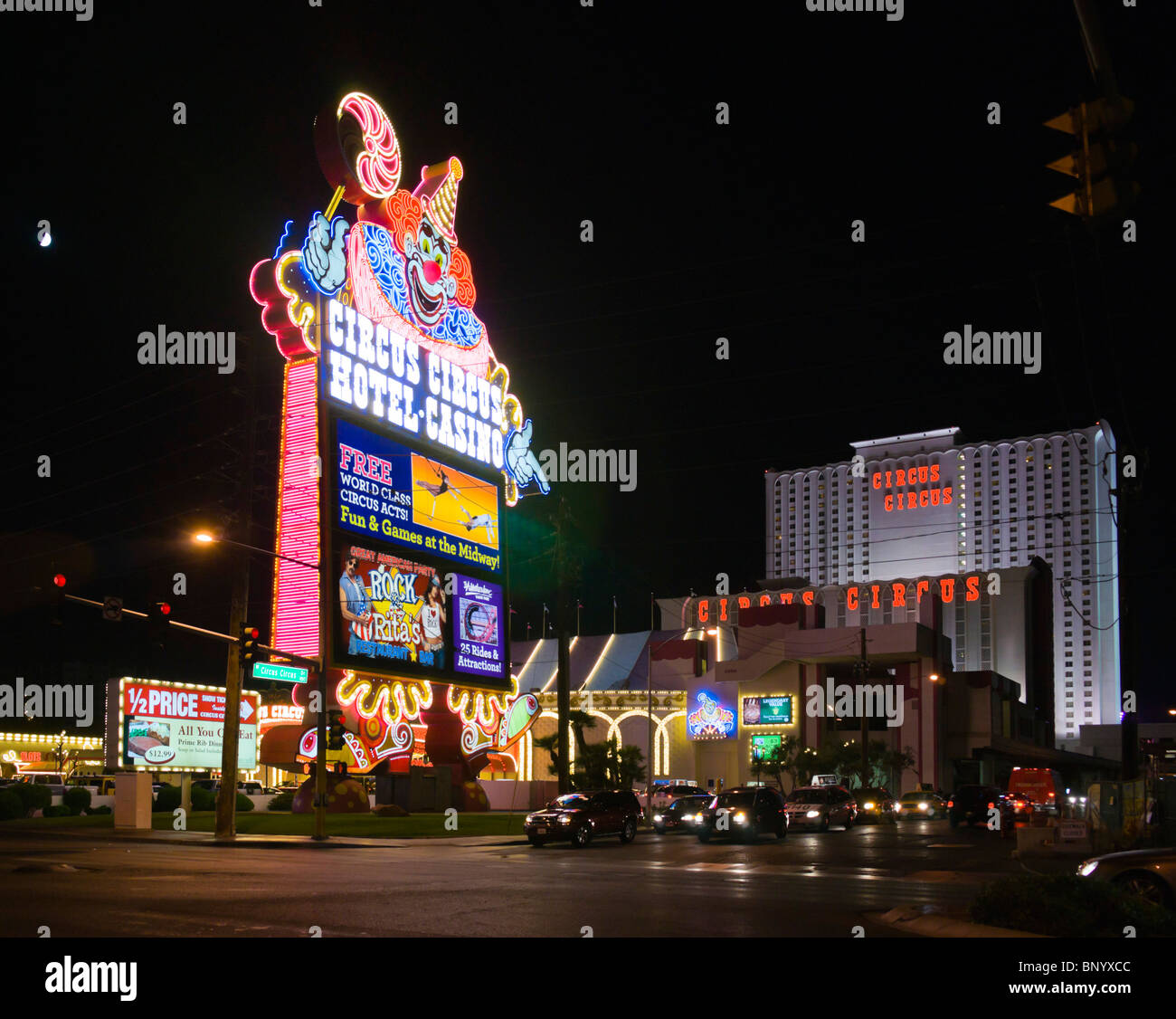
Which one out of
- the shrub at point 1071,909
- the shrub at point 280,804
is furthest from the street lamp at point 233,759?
the shrub at point 1071,909

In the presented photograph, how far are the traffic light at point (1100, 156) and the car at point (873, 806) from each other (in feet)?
181

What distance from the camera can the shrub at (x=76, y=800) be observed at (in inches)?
2196

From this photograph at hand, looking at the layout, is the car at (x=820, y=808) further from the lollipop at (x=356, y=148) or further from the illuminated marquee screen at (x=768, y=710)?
the illuminated marquee screen at (x=768, y=710)

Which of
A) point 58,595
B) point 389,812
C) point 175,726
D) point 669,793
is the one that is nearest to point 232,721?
point 58,595

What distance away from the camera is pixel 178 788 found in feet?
181

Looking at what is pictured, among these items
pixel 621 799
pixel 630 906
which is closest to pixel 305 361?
pixel 621 799

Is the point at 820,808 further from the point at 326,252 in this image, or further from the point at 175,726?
the point at 326,252

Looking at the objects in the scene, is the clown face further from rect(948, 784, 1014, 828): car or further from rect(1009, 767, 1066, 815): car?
rect(1009, 767, 1066, 815): car

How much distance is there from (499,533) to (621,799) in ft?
70.9

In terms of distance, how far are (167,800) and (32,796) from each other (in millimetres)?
6058

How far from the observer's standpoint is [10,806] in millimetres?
52312

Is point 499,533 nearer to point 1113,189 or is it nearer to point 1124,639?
point 1124,639

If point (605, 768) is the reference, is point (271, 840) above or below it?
above
